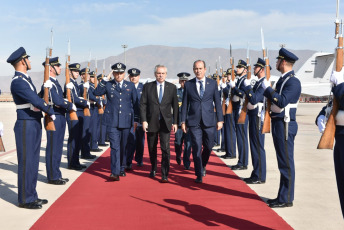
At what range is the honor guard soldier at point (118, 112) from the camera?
6.70m

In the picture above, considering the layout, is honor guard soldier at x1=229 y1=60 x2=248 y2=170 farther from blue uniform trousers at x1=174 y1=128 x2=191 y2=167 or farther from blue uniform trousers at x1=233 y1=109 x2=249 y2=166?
blue uniform trousers at x1=174 y1=128 x2=191 y2=167

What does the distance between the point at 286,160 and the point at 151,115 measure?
2678 millimetres

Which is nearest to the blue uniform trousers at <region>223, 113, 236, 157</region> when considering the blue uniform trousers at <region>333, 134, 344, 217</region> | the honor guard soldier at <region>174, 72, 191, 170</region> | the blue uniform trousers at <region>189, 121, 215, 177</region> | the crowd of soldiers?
the crowd of soldiers

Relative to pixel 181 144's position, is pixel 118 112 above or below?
above

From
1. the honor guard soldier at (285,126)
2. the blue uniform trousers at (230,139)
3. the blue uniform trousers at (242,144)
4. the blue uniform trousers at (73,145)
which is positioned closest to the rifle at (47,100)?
the blue uniform trousers at (73,145)

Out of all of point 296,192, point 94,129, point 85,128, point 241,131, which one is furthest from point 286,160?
point 94,129

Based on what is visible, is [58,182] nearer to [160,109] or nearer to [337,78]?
[160,109]

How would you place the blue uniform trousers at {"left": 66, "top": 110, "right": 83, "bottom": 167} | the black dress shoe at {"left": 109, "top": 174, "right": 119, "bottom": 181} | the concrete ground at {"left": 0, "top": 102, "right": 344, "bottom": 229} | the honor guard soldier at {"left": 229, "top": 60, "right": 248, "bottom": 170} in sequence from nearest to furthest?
the concrete ground at {"left": 0, "top": 102, "right": 344, "bottom": 229} < the black dress shoe at {"left": 109, "top": 174, "right": 119, "bottom": 181} < the honor guard soldier at {"left": 229, "top": 60, "right": 248, "bottom": 170} < the blue uniform trousers at {"left": 66, "top": 110, "right": 83, "bottom": 167}

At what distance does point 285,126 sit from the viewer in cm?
502

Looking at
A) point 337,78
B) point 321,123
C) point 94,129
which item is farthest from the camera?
point 94,129

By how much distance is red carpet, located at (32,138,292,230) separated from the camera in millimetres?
4285

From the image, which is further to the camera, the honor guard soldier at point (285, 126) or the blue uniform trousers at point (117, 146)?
the blue uniform trousers at point (117, 146)

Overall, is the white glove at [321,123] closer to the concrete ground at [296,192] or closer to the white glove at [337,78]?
the white glove at [337,78]

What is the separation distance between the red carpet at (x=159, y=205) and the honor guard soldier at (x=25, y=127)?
1.37 ft
